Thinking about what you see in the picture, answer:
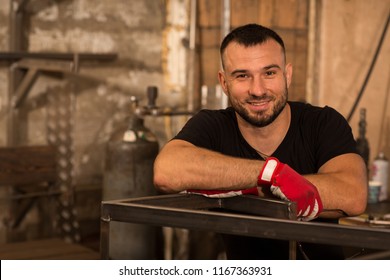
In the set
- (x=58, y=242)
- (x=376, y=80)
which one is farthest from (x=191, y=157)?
(x=376, y=80)

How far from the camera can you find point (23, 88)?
413 cm

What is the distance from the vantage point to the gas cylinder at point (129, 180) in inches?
159

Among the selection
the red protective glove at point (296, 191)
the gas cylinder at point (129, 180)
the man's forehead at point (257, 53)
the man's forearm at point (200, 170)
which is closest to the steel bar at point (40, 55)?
the gas cylinder at point (129, 180)

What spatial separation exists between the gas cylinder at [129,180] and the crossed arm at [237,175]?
75.9 inches

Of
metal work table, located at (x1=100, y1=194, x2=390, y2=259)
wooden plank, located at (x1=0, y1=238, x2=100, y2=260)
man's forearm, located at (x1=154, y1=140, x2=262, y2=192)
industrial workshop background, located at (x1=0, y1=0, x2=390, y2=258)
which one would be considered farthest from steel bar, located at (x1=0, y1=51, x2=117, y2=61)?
metal work table, located at (x1=100, y1=194, x2=390, y2=259)

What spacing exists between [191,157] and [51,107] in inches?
99.4

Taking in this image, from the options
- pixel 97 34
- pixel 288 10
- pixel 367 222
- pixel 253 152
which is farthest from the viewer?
pixel 288 10

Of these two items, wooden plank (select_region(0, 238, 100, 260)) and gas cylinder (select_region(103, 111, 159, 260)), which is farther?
gas cylinder (select_region(103, 111, 159, 260))

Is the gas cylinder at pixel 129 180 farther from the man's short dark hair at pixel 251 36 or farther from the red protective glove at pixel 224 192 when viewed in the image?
the red protective glove at pixel 224 192

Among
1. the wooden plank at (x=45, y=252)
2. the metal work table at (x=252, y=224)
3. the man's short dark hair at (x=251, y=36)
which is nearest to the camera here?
the metal work table at (x=252, y=224)

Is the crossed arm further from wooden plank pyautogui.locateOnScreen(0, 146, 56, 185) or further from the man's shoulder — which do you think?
wooden plank pyautogui.locateOnScreen(0, 146, 56, 185)

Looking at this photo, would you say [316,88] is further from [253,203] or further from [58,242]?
[253,203]

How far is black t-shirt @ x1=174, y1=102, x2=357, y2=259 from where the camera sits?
210cm

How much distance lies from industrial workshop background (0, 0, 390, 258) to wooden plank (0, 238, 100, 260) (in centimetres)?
98
